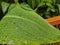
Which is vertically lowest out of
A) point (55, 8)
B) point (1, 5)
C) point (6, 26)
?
point (55, 8)

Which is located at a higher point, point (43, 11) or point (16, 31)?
point (16, 31)

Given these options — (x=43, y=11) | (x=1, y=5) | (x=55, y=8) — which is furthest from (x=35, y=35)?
(x=55, y=8)

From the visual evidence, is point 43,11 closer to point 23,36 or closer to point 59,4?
point 59,4

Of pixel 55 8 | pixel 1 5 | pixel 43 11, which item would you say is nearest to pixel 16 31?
pixel 1 5

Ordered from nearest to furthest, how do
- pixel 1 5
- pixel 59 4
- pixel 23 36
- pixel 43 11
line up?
pixel 23 36 → pixel 1 5 → pixel 43 11 → pixel 59 4

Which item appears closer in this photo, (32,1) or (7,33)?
(7,33)

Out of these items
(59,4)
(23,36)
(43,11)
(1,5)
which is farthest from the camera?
(59,4)
